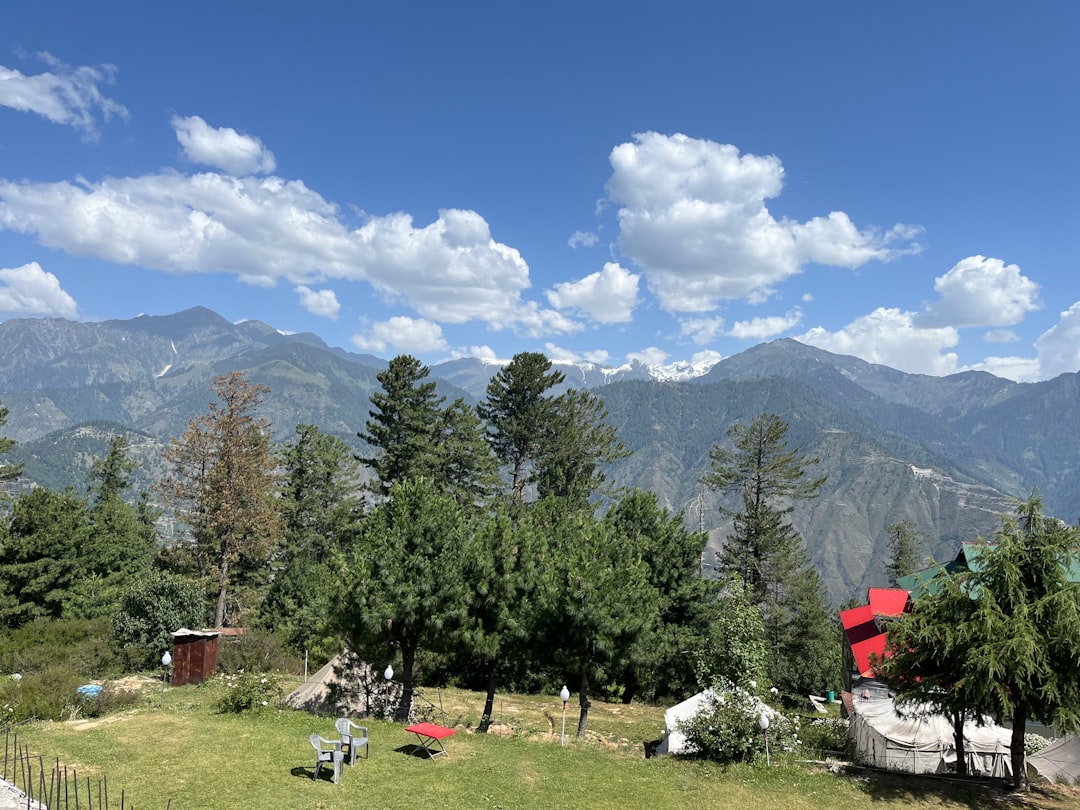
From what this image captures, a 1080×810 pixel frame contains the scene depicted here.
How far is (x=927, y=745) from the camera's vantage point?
18484 millimetres

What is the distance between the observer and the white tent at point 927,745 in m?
18.1

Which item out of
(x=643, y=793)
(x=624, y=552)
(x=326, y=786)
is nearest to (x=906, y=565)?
(x=624, y=552)

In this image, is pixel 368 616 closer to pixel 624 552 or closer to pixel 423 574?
pixel 423 574

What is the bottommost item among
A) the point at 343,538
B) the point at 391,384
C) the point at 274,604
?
the point at 274,604

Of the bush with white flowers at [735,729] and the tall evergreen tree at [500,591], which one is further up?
the tall evergreen tree at [500,591]

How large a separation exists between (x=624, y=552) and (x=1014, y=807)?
13999 millimetres

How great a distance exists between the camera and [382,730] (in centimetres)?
1914

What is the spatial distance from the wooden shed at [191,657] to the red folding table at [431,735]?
14.7 m

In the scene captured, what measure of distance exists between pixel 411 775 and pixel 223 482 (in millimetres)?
27308

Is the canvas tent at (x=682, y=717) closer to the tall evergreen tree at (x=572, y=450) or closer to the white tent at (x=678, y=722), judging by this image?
the white tent at (x=678, y=722)

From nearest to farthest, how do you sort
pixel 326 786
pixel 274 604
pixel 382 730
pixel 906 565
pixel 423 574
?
pixel 326 786, pixel 382 730, pixel 423 574, pixel 274 604, pixel 906 565

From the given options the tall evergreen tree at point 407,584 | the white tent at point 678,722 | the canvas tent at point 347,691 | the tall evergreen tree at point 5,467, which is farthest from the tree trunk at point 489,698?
the tall evergreen tree at point 5,467

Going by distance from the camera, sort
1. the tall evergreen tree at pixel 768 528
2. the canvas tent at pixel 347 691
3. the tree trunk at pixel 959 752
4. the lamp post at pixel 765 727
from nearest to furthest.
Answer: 1. the lamp post at pixel 765 727
2. the tree trunk at pixel 959 752
3. the canvas tent at pixel 347 691
4. the tall evergreen tree at pixel 768 528

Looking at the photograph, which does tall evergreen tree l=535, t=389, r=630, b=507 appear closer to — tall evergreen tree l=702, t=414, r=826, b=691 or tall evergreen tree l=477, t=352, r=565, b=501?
tall evergreen tree l=477, t=352, r=565, b=501
